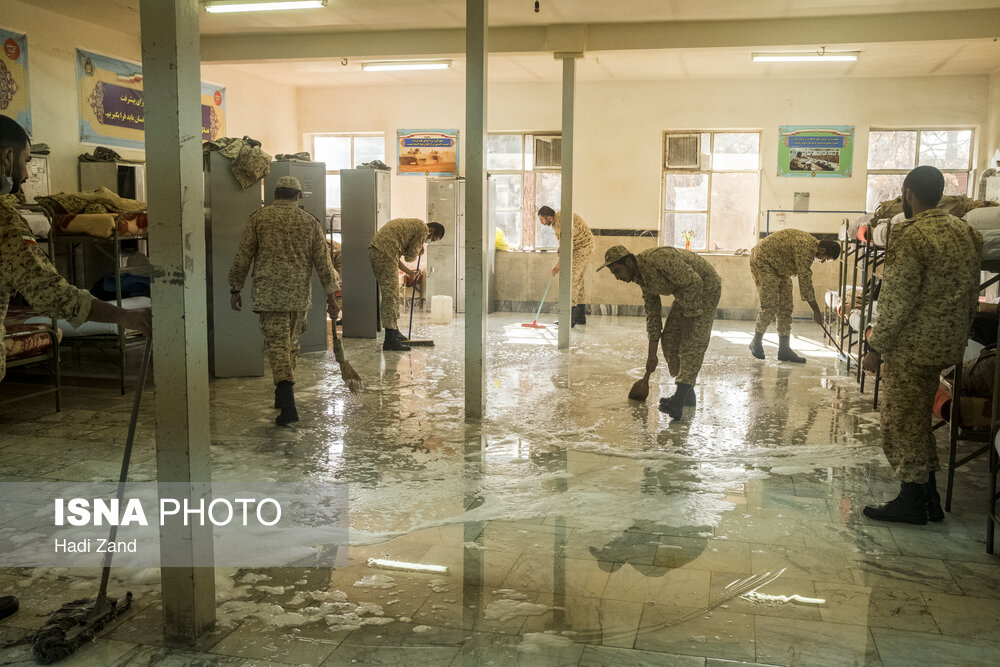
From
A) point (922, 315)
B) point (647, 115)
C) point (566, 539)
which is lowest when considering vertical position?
point (566, 539)

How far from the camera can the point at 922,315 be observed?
4090mm

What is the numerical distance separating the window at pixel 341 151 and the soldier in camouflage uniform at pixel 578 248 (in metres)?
4.18

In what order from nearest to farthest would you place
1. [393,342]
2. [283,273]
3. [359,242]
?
1. [283,273]
2. [393,342]
3. [359,242]

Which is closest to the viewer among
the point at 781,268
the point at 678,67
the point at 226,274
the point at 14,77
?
the point at 226,274

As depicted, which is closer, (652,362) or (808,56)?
(652,362)

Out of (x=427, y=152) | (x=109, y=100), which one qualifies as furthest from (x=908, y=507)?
(x=427, y=152)

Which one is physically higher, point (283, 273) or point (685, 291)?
point (283, 273)

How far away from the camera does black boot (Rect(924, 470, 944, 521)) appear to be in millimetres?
4242

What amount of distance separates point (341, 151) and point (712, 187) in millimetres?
6345

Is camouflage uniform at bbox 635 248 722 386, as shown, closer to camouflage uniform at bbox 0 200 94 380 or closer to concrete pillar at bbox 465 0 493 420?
concrete pillar at bbox 465 0 493 420

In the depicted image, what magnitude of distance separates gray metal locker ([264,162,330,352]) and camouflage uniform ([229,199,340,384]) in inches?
115

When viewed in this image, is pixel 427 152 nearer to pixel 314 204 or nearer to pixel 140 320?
pixel 314 204

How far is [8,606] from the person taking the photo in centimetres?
311

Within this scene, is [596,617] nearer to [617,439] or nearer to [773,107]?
[617,439]
